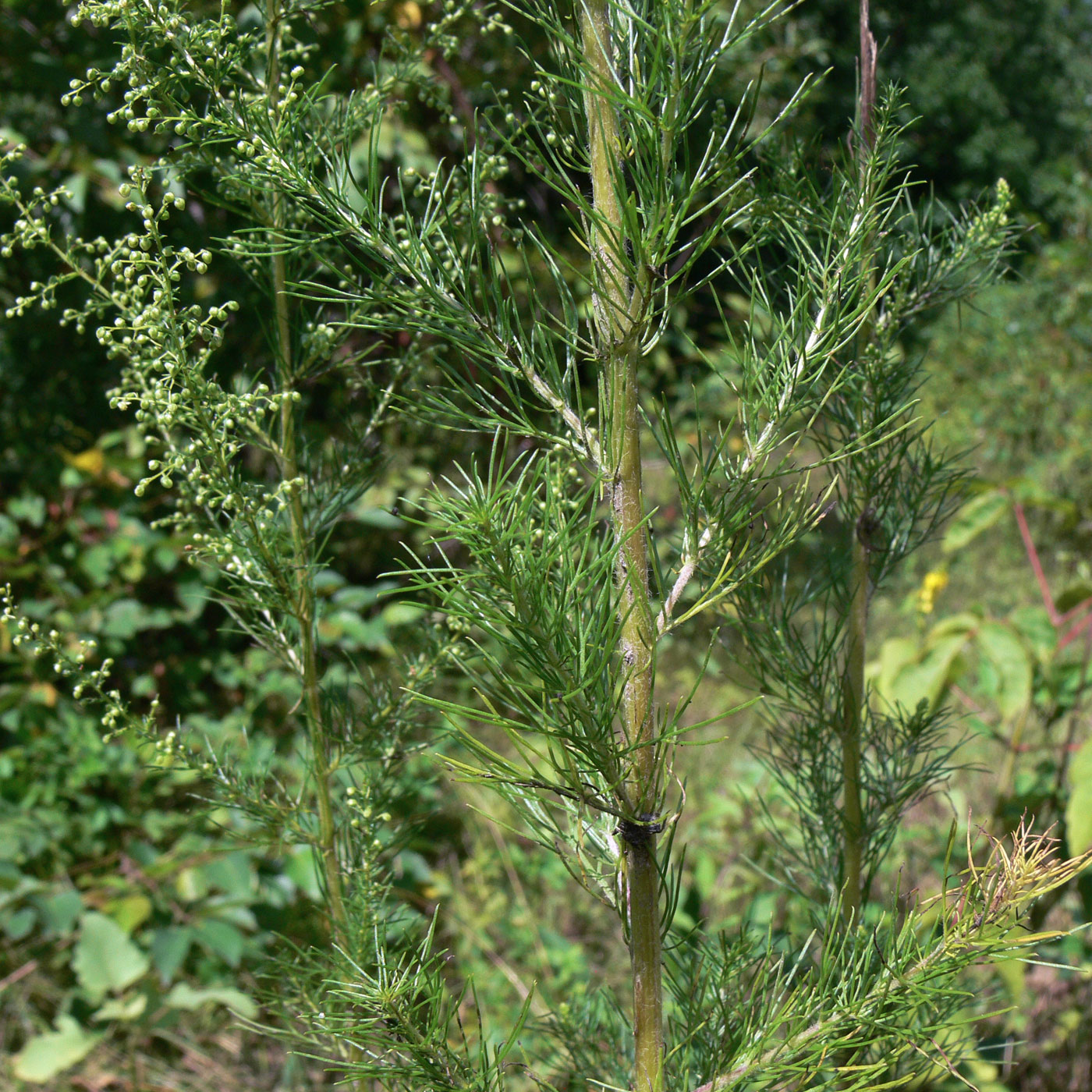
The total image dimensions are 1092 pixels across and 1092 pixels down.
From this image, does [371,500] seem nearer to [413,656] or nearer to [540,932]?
[540,932]

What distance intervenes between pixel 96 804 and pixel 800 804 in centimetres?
169

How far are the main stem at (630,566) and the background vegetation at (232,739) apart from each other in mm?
653

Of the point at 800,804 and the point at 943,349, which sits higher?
the point at 943,349

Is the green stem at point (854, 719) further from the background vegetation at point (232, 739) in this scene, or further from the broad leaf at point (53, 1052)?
the broad leaf at point (53, 1052)

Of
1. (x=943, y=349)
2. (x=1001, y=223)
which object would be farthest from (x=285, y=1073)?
(x=943, y=349)

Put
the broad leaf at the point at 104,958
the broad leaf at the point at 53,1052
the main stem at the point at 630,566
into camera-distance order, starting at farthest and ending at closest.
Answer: the broad leaf at the point at 104,958, the broad leaf at the point at 53,1052, the main stem at the point at 630,566

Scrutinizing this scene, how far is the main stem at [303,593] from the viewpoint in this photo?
0.76 meters

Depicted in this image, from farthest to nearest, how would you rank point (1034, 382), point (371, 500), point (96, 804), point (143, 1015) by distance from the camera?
point (1034, 382) < point (371, 500) < point (96, 804) < point (143, 1015)

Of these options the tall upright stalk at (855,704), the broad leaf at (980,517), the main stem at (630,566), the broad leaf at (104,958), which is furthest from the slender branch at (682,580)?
the broad leaf at (104,958)

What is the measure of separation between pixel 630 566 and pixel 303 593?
1.02ft

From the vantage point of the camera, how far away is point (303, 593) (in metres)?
0.78

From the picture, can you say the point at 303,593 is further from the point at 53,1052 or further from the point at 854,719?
the point at 53,1052

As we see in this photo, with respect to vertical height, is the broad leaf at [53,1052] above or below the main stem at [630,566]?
below

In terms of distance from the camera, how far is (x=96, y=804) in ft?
6.93
